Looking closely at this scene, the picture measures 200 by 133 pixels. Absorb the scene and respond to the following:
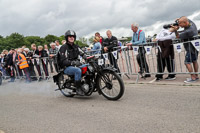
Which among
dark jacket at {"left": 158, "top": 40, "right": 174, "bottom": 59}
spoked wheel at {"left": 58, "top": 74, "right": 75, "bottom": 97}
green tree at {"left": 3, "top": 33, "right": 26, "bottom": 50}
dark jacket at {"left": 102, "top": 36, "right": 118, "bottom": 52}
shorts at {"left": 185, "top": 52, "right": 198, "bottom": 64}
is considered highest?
green tree at {"left": 3, "top": 33, "right": 26, "bottom": 50}

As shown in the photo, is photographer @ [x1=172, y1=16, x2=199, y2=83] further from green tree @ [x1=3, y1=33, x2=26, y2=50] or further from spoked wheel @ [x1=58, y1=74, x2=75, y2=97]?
green tree @ [x1=3, y1=33, x2=26, y2=50]

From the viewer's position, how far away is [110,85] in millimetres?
4816

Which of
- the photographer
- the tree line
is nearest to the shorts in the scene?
the photographer

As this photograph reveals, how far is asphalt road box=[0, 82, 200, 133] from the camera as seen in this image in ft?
10.6

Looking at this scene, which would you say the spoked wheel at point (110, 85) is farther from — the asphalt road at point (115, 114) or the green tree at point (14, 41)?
the green tree at point (14, 41)

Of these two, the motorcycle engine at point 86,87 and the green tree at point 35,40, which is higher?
A: the green tree at point 35,40

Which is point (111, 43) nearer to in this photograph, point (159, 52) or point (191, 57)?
point (159, 52)

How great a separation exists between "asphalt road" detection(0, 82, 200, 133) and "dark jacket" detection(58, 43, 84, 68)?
1122 mm

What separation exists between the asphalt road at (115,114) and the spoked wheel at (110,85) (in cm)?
19

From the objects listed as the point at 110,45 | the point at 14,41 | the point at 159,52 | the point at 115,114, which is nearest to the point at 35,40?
the point at 14,41

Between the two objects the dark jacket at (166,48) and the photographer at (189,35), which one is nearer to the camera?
the photographer at (189,35)

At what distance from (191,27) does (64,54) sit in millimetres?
3773

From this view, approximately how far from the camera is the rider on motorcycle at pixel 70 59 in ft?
16.4

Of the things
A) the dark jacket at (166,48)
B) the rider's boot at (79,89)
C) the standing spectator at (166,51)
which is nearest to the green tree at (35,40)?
the standing spectator at (166,51)
